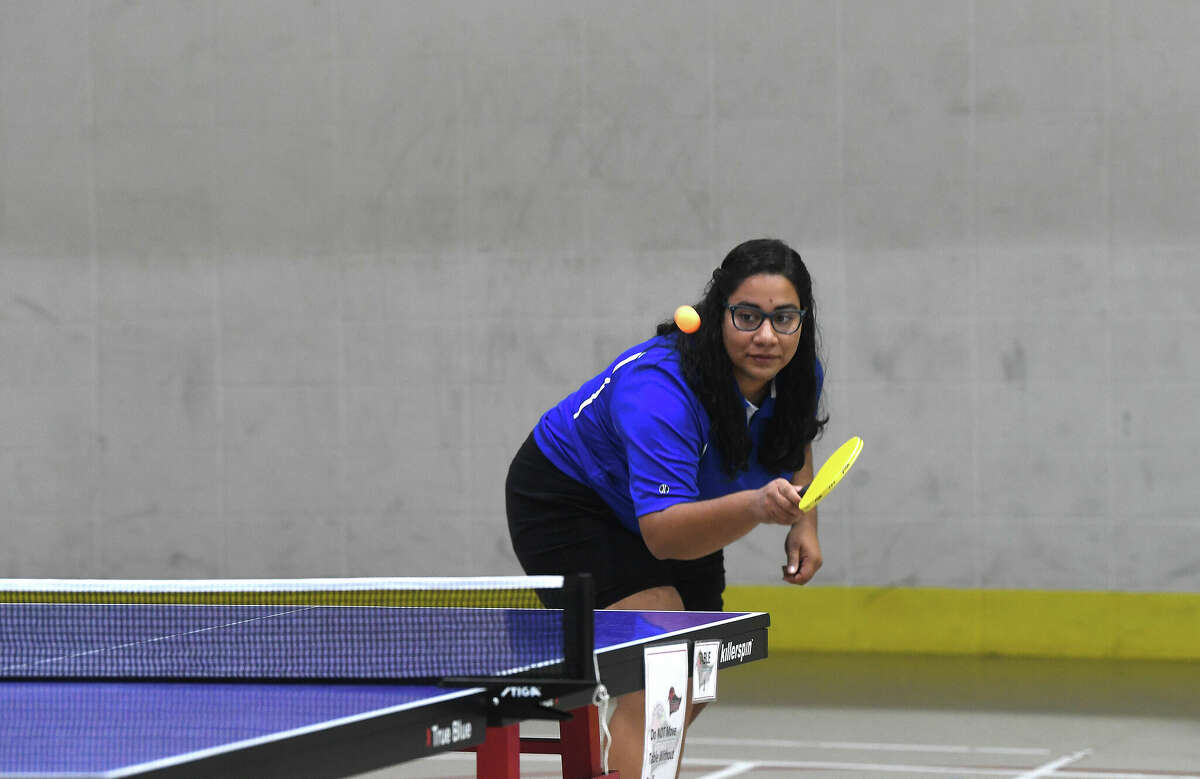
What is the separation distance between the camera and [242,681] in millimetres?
2227

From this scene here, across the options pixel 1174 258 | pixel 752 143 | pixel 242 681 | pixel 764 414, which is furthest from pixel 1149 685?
pixel 242 681

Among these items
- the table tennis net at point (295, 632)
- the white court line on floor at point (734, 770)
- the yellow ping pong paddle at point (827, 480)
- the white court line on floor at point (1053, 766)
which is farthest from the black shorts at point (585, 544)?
the white court line on floor at point (1053, 766)

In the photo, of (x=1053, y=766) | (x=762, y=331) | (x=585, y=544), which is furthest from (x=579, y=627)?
(x=1053, y=766)

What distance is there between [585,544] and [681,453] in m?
0.45

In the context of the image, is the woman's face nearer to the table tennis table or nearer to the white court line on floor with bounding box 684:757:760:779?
the table tennis table

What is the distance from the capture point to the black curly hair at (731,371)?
3094 mm

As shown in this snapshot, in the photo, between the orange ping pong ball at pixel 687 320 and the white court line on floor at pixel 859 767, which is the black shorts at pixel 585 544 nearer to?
the orange ping pong ball at pixel 687 320

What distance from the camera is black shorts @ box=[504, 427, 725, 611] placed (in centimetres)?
331

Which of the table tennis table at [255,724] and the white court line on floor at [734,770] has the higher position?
the table tennis table at [255,724]

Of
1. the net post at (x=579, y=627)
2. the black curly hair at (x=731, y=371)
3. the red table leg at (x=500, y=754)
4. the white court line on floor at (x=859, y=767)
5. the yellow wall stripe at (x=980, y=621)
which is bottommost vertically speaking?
the white court line on floor at (x=859, y=767)

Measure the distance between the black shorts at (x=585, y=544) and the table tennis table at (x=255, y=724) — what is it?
0.76 m

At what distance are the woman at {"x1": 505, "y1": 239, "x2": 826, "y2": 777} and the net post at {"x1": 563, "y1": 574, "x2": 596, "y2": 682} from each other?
64cm

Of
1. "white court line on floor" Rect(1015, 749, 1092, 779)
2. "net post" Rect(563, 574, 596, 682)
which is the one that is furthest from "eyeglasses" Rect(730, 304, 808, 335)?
"white court line on floor" Rect(1015, 749, 1092, 779)

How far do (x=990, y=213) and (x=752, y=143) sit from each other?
1.12m
